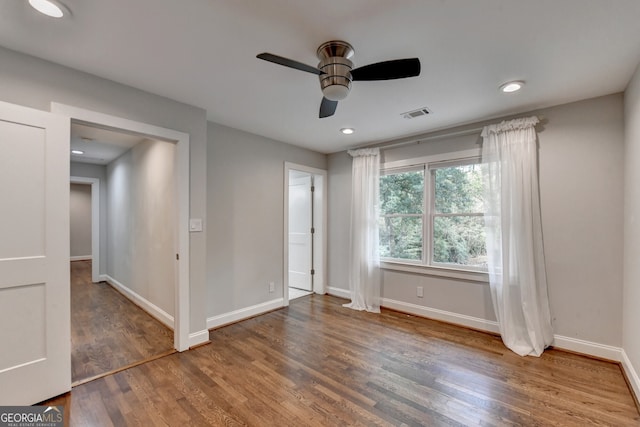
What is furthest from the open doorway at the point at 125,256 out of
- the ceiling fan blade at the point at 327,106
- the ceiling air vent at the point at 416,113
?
the ceiling air vent at the point at 416,113

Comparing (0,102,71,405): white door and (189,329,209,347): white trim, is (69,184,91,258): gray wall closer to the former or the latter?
(189,329,209,347): white trim

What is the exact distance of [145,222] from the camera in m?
4.04

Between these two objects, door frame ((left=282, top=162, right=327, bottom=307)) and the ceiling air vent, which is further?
door frame ((left=282, top=162, right=327, bottom=307))

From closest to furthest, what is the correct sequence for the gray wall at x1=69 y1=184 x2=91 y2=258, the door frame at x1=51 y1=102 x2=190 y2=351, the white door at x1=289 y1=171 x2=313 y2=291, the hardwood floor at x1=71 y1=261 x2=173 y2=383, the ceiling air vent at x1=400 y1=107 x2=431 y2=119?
the hardwood floor at x1=71 y1=261 x2=173 y2=383 → the door frame at x1=51 y1=102 x2=190 y2=351 → the ceiling air vent at x1=400 y1=107 x2=431 y2=119 → the white door at x1=289 y1=171 x2=313 y2=291 → the gray wall at x1=69 y1=184 x2=91 y2=258

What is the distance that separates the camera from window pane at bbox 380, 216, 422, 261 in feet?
12.8

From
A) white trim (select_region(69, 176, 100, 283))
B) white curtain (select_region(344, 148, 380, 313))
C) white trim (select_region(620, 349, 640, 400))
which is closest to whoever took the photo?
white trim (select_region(620, 349, 640, 400))

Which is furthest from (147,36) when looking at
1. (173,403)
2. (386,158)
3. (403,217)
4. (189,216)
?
(403,217)

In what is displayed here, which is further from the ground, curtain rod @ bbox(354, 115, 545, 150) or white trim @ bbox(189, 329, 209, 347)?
curtain rod @ bbox(354, 115, 545, 150)

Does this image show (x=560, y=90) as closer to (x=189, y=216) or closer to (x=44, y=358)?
(x=189, y=216)

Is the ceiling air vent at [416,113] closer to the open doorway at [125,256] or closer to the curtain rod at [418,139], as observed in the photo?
the curtain rod at [418,139]

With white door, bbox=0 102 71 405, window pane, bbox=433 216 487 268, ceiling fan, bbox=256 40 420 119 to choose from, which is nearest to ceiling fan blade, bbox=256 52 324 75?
ceiling fan, bbox=256 40 420 119

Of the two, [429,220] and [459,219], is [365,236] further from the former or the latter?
[459,219]

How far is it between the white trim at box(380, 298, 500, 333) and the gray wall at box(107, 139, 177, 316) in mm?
2883

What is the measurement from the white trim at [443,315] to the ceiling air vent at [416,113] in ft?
7.93
